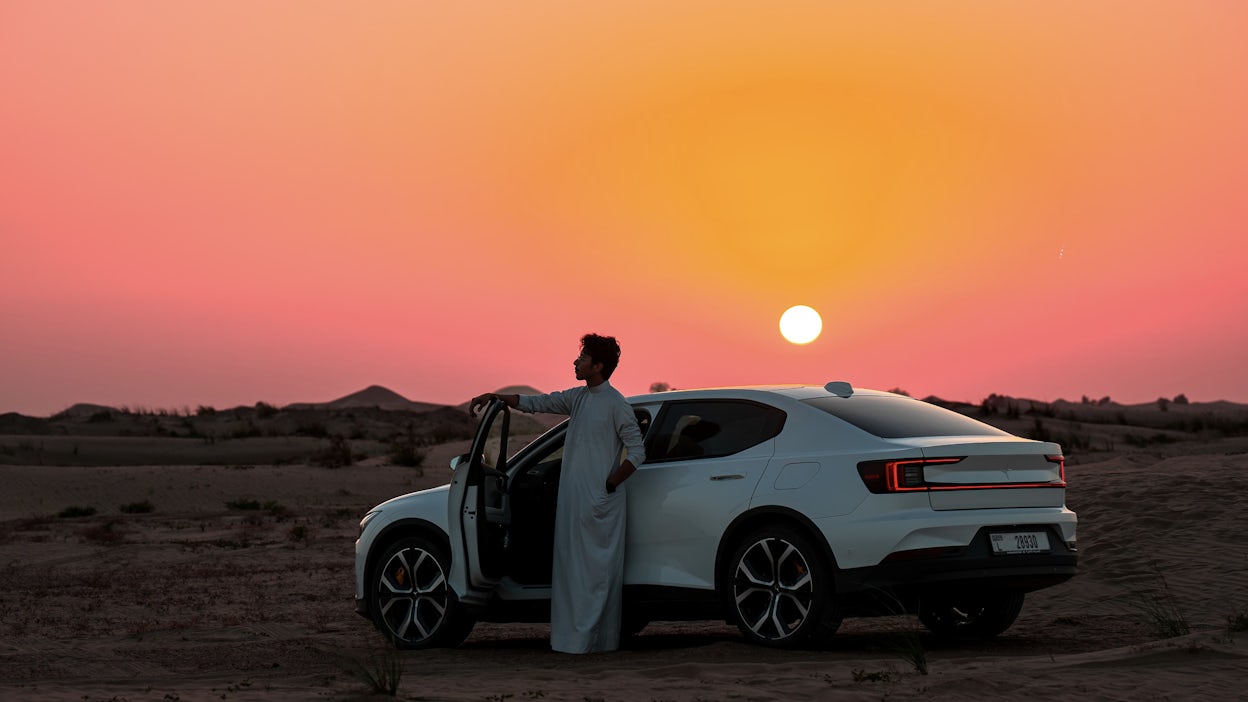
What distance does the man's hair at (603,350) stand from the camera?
1092 cm

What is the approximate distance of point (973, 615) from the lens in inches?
454

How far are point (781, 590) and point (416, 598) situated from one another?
3.10 metres

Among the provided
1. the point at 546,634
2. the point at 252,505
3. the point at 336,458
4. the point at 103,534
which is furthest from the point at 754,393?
the point at 336,458

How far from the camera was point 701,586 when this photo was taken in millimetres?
10328

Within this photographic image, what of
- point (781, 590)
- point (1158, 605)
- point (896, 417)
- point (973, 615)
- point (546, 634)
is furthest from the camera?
point (546, 634)

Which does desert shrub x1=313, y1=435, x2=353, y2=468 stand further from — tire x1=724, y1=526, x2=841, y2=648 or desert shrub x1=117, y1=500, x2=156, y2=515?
tire x1=724, y1=526, x2=841, y2=648

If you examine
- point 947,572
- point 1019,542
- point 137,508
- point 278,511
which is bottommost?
point 947,572

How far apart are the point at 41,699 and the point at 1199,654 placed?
641 centimetres

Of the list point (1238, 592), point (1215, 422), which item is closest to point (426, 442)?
point (1215, 422)

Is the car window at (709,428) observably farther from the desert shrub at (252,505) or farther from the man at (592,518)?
the desert shrub at (252,505)

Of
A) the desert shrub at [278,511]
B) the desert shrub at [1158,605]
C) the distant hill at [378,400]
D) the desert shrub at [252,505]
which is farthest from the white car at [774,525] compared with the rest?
the distant hill at [378,400]

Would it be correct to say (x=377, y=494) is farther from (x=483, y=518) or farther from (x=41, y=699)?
(x=41, y=699)

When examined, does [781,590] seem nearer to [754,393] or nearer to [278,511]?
[754,393]

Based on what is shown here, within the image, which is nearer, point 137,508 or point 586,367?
point 586,367
